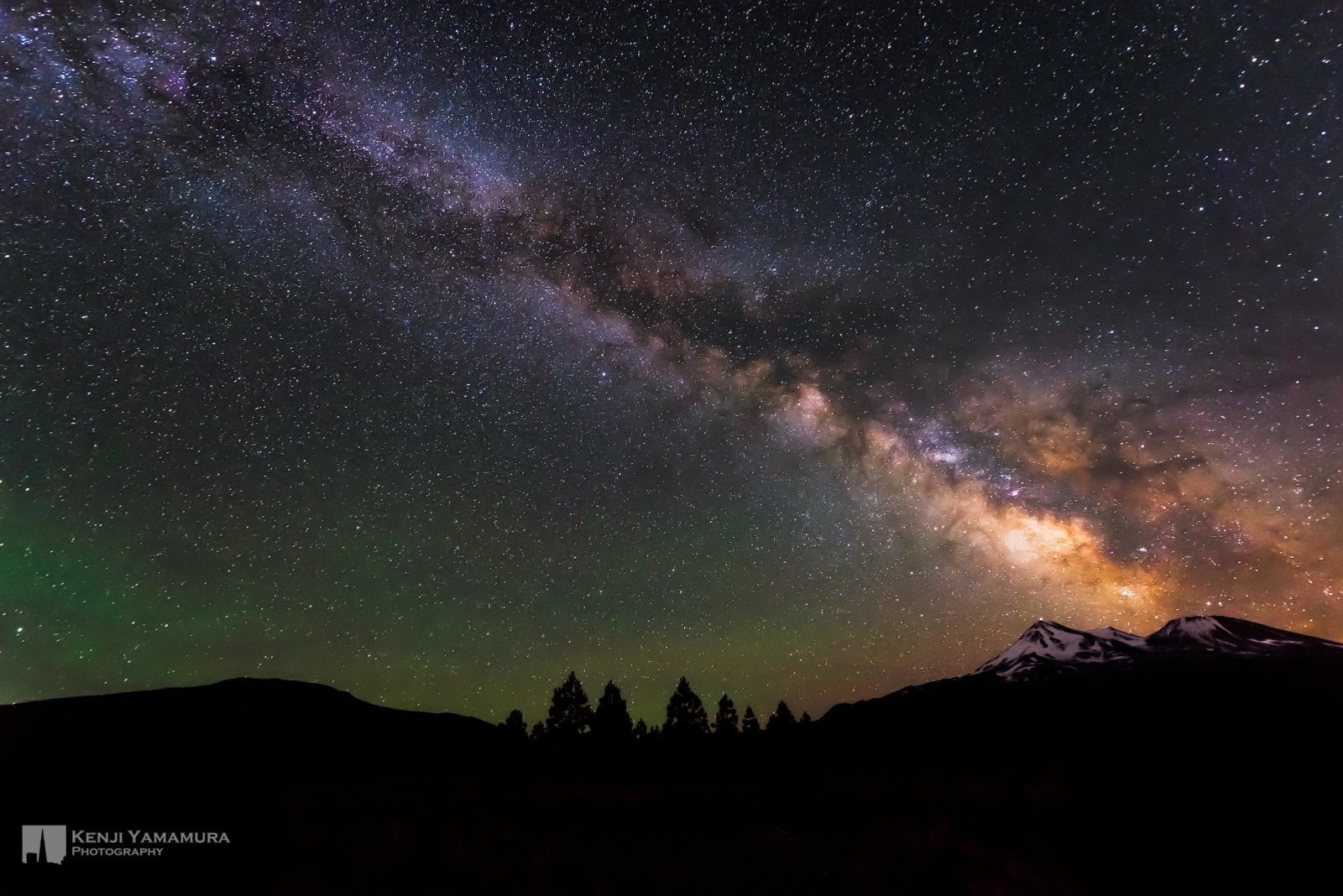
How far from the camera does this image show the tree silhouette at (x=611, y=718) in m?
56.8

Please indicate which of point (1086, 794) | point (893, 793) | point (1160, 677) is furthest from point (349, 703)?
point (1160, 677)

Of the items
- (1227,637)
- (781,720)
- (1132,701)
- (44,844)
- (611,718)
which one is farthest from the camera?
(1227,637)

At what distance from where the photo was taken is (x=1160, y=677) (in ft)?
400

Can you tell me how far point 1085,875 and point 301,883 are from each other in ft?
34.5

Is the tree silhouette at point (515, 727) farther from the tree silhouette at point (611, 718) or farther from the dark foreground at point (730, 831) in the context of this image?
the dark foreground at point (730, 831)

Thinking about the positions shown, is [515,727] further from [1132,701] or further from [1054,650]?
[1054,650]

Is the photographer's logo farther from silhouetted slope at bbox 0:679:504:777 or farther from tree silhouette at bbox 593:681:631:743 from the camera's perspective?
tree silhouette at bbox 593:681:631:743

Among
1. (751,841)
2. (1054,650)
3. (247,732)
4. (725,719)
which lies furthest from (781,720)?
(1054,650)

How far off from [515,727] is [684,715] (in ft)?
59.2

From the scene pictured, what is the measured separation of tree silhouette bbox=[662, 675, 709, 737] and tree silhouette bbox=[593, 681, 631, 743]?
6859 mm

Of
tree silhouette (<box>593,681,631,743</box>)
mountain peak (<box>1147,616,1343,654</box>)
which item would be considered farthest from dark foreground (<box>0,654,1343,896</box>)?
mountain peak (<box>1147,616,1343,654</box>)

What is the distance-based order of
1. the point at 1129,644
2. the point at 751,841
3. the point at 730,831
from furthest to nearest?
the point at 1129,644, the point at 730,831, the point at 751,841

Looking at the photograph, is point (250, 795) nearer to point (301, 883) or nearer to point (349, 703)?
point (301, 883)

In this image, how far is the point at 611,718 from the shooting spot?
58.5m
